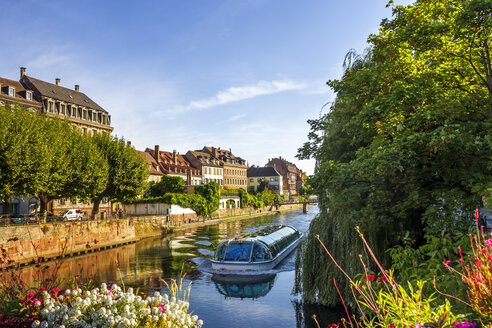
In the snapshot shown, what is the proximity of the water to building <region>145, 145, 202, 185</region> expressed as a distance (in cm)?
4179

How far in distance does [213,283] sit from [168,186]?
41505mm

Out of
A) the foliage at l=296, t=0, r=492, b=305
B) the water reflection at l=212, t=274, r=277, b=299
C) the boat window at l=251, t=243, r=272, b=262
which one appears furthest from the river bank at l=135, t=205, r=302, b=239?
the foliage at l=296, t=0, r=492, b=305

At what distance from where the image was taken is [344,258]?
12.6 meters

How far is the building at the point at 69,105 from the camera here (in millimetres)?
46938

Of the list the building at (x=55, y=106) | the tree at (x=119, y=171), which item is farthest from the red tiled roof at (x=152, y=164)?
the tree at (x=119, y=171)

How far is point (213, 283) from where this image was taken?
21141mm

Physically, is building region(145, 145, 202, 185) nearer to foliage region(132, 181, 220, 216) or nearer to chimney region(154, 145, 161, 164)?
chimney region(154, 145, 161, 164)

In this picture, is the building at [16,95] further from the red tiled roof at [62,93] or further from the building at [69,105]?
the red tiled roof at [62,93]

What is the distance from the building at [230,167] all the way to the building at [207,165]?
2074mm

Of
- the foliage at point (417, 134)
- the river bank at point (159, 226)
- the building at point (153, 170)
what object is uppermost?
the building at point (153, 170)

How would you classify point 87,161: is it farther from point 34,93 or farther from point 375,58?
point 375,58

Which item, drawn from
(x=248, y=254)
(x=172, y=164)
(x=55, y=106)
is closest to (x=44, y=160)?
(x=248, y=254)

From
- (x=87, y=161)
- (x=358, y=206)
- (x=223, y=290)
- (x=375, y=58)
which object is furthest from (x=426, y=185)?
(x=87, y=161)

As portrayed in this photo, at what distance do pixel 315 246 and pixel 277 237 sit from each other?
1471cm
